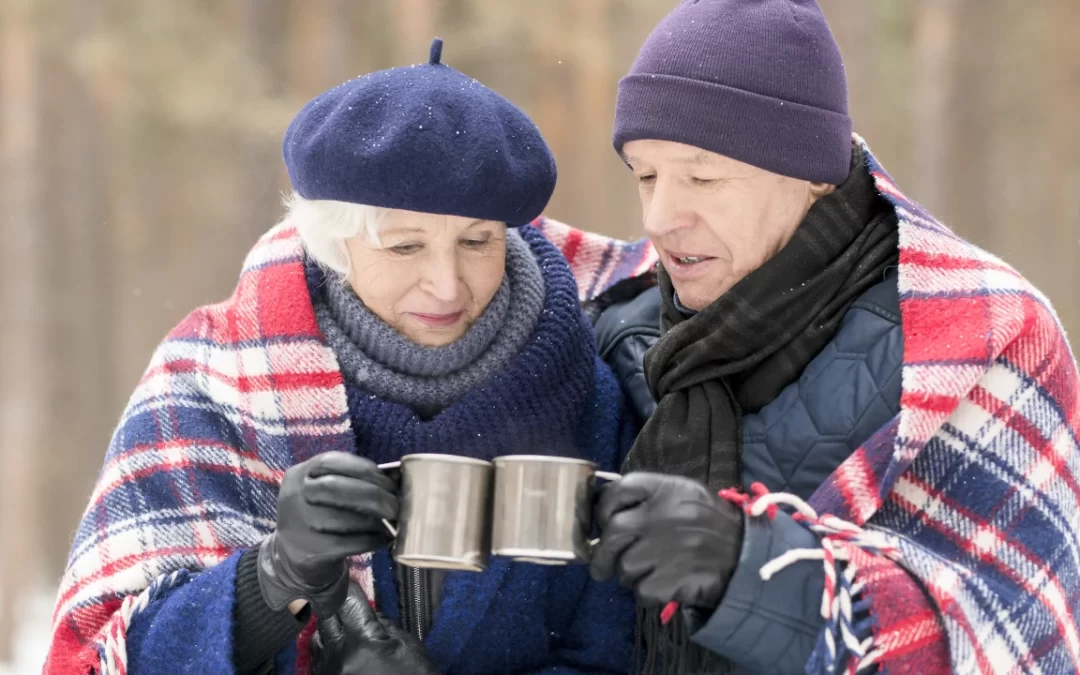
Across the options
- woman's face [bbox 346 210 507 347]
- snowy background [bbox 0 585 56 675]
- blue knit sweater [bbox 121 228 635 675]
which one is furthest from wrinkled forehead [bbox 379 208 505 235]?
snowy background [bbox 0 585 56 675]

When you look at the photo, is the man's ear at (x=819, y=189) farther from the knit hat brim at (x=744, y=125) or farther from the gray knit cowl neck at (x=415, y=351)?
the gray knit cowl neck at (x=415, y=351)

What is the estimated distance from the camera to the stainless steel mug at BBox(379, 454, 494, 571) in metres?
1.62

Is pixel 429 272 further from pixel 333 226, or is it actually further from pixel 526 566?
pixel 526 566

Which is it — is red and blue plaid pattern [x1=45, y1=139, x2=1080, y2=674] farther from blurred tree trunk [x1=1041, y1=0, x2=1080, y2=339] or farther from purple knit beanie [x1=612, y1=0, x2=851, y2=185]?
blurred tree trunk [x1=1041, y1=0, x2=1080, y2=339]

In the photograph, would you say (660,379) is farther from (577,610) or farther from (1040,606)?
(1040,606)

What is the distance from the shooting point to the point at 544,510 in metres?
1.60

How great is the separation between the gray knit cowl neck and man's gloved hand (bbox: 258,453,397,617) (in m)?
0.36

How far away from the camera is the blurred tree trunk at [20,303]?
5.88 metres

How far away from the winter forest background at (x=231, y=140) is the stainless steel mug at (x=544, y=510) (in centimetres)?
441

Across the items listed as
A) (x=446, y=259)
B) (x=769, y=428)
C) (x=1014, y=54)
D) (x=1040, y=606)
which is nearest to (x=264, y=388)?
(x=446, y=259)

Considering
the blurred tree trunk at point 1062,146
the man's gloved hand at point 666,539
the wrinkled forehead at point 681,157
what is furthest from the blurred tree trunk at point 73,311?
the man's gloved hand at point 666,539

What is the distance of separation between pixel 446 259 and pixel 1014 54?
171 inches

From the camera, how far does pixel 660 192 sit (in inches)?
78.0

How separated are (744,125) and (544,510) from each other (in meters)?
0.78
